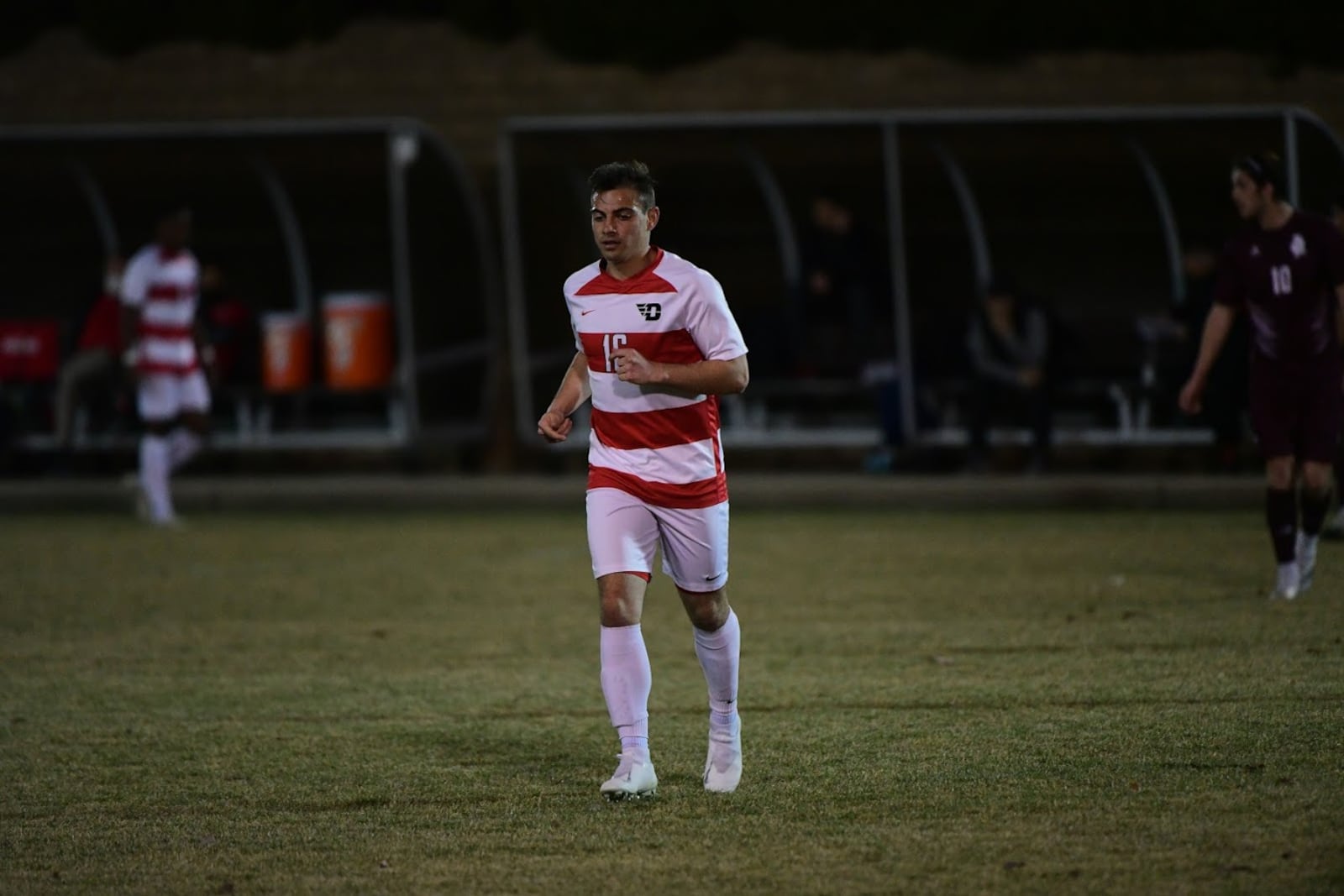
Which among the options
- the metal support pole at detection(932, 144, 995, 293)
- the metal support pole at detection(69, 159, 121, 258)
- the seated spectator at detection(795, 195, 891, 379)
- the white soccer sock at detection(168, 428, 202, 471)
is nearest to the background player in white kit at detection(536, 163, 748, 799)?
the white soccer sock at detection(168, 428, 202, 471)

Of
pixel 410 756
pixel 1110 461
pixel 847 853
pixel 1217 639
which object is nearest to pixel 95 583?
pixel 410 756

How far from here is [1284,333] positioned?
349 inches

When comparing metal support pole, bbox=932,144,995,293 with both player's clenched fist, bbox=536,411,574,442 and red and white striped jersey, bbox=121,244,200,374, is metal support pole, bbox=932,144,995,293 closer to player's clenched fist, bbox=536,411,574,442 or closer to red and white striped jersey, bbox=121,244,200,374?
red and white striped jersey, bbox=121,244,200,374

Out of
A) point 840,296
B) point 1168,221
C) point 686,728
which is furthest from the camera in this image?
point 1168,221

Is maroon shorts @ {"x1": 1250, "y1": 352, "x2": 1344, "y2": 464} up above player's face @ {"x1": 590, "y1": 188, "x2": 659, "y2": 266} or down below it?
below

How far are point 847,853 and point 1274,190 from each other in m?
4.81

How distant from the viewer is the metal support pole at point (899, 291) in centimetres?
1446

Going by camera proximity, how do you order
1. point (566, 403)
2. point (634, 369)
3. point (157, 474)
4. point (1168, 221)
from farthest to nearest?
point (1168, 221), point (157, 474), point (566, 403), point (634, 369)

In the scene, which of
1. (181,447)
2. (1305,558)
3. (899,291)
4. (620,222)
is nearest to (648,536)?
(620,222)

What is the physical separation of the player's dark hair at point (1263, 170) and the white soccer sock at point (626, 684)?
4.33m

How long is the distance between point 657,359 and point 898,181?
9388 millimetres

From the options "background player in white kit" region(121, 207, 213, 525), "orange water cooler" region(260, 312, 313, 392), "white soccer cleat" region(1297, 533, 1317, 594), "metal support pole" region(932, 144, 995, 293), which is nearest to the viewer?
"white soccer cleat" region(1297, 533, 1317, 594)

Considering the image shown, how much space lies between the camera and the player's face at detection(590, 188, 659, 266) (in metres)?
5.53

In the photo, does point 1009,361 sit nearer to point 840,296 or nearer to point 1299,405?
point 840,296
